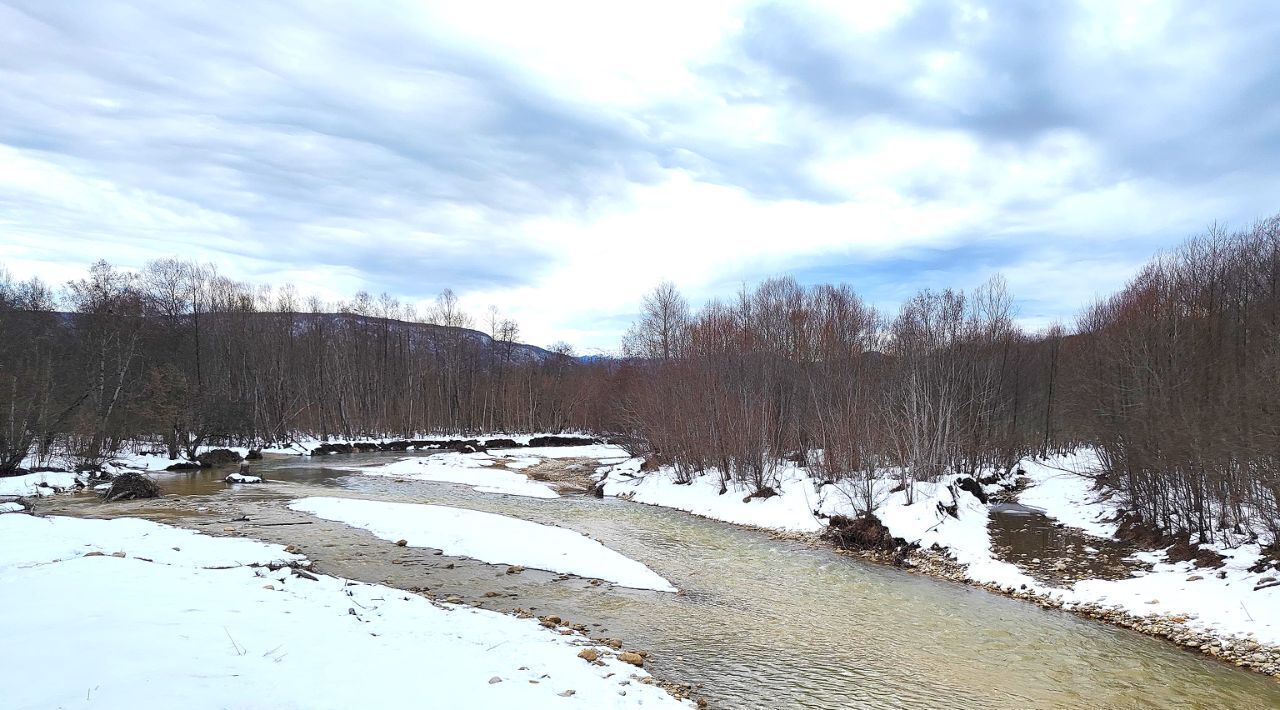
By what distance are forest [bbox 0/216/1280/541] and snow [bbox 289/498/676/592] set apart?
9.43 meters

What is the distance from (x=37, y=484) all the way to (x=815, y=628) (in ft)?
100

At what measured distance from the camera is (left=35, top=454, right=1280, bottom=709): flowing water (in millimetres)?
8953

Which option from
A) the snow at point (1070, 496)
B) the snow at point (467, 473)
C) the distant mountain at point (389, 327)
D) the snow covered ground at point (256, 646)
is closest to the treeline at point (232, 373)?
the distant mountain at point (389, 327)

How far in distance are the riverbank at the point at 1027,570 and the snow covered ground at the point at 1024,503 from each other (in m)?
0.03

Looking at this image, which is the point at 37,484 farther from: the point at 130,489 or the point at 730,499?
the point at 730,499

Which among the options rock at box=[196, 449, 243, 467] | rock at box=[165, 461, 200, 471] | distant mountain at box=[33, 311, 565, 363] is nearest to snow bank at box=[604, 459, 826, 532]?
rock at box=[165, 461, 200, 471]

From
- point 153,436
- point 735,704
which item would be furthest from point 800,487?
point 153,436

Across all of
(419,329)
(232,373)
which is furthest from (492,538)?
(419,329)

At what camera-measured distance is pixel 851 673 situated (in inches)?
372

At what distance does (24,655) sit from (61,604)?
2.16 m

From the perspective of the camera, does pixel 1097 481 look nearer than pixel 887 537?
No

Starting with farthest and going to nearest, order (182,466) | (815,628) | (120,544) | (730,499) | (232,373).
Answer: (232,373) < (182,466) < (730,499) < (120,544) < (815,628)

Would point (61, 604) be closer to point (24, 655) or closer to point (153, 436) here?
point (24, 655)

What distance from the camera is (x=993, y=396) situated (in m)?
30.8
